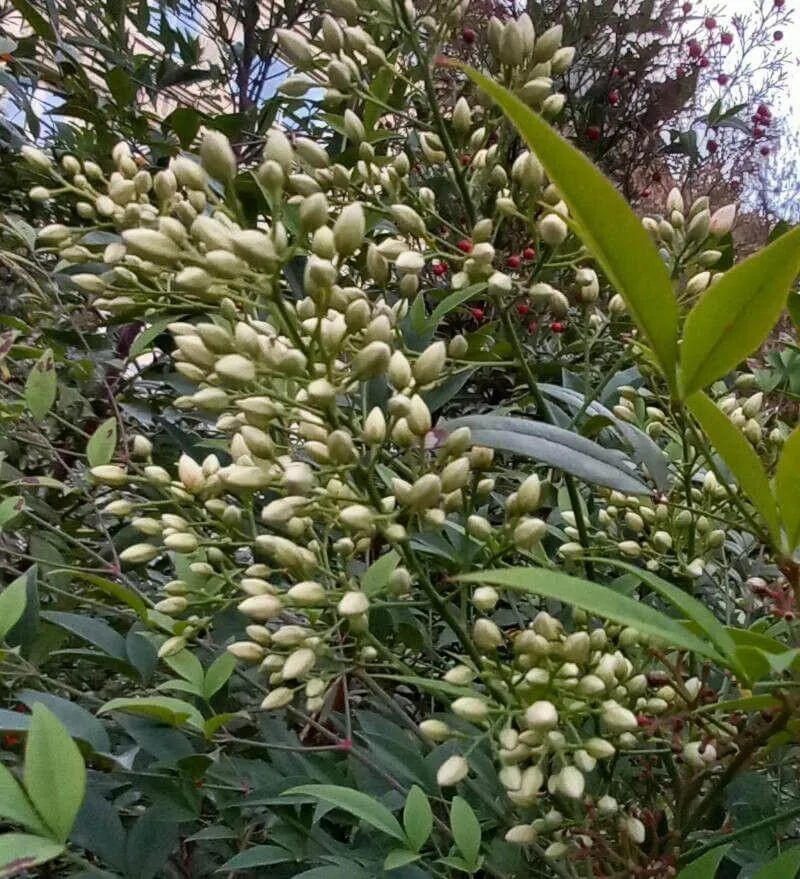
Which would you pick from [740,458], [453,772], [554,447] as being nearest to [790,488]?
[740,458]

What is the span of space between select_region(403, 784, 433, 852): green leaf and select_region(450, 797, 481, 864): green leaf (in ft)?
0.05

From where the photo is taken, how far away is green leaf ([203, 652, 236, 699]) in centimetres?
60

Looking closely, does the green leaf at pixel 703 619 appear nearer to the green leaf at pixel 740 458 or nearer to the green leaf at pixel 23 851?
the green leaf at pixel 740 458

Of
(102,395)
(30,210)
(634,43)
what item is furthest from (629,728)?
(634,43)

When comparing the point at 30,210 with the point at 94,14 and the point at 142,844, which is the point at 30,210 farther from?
the point at 142,844

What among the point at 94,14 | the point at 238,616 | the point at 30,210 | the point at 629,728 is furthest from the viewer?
the point at 94,14

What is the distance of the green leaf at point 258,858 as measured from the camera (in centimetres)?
53

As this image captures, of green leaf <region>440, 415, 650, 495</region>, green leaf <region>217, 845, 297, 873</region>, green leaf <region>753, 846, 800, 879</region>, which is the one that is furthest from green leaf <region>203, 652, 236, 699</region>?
green leaf <region>753, 846, 800, 879</region>

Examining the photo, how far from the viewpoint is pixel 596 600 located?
1.04 ft

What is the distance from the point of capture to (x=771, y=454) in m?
0.80

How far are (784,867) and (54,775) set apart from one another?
41 cm

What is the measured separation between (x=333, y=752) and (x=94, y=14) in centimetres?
170

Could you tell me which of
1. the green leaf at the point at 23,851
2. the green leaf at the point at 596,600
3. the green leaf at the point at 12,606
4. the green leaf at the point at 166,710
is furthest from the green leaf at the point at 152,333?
the green leaf at the point at 596,600

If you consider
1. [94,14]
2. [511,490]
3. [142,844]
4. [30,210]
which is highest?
[94,14]
